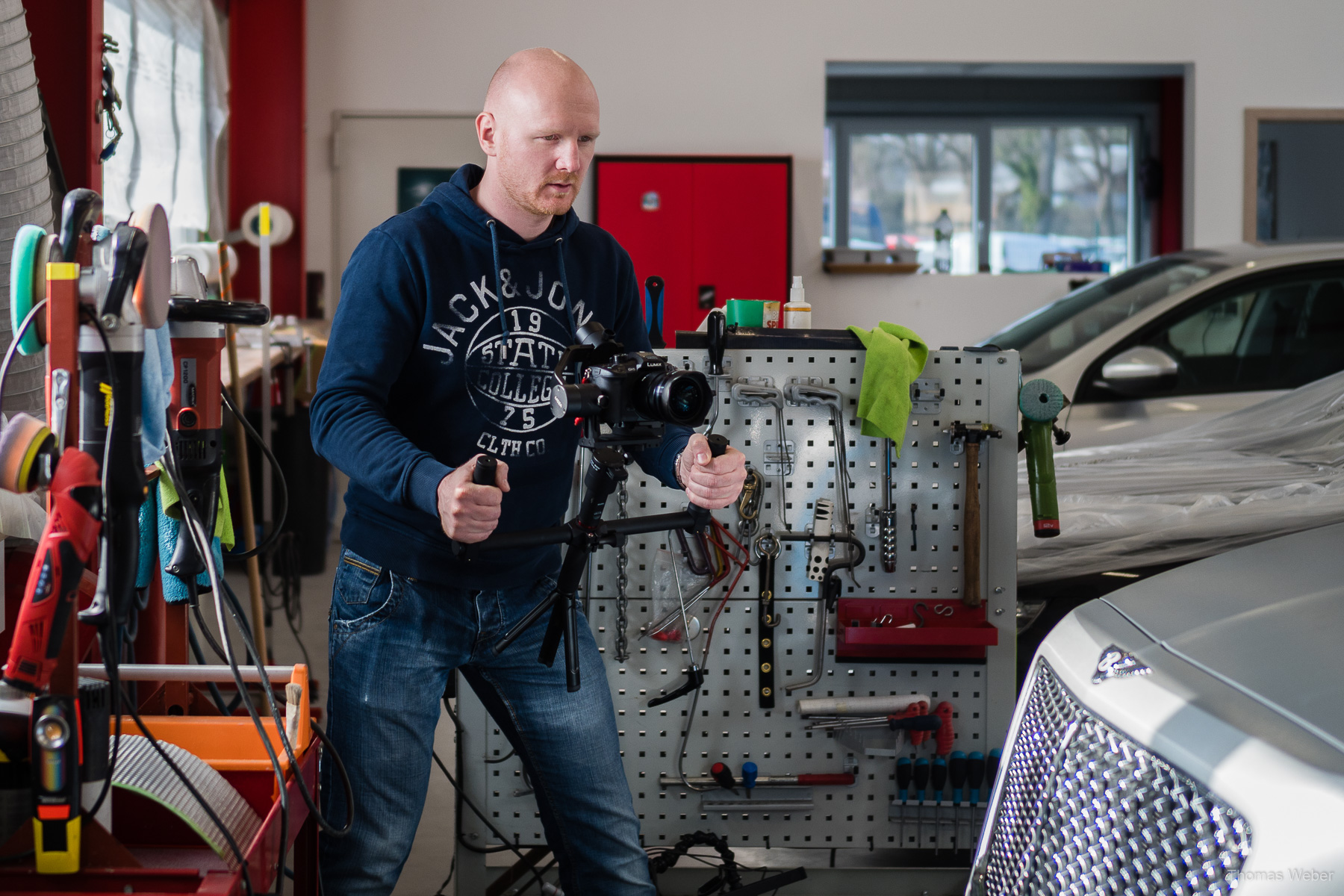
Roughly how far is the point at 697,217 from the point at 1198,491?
4.44 m

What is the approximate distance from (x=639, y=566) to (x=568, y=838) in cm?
62

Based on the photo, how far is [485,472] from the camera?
1.18 meters

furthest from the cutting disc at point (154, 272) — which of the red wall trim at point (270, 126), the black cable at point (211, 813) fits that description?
the red wall trim at point (270, 126)

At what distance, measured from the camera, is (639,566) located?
220 centimetres

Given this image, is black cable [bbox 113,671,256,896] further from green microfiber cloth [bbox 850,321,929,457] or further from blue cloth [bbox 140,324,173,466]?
green microfiber cloth [bbox 850,321,929,457]

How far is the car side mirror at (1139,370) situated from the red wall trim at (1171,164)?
462 centimetres

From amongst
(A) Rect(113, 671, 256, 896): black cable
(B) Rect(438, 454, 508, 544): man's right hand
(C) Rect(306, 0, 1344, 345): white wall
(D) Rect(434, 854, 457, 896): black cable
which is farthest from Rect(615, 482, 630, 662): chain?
(C) Rect(306, 0, 1344, 345): white wall

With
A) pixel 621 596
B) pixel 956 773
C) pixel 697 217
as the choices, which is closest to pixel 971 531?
pixel 956 773

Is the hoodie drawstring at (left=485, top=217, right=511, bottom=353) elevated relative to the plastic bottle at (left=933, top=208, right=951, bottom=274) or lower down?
lower down

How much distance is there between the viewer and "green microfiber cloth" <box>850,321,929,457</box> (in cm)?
207

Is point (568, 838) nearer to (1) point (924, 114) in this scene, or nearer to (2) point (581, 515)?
(2) point (581, 515)

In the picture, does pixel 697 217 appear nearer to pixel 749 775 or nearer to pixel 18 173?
pixel 749 775

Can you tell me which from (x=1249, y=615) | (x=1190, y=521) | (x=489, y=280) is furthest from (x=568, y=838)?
(x=1190, y=521)

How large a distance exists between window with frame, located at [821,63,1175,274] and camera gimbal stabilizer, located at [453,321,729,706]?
6617mm
